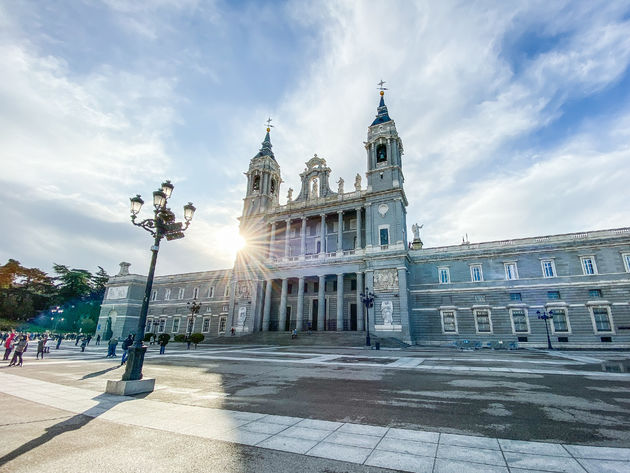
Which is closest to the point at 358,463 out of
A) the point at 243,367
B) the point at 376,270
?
the point at 243,367

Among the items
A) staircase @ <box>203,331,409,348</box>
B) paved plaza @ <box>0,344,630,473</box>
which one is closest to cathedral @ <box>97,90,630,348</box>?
staircase @ <box>203,331,409,348</box>

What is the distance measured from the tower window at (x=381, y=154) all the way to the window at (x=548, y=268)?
21.5m

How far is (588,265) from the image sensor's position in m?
29.3

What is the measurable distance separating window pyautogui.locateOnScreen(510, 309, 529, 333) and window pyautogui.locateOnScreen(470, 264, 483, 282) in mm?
4409

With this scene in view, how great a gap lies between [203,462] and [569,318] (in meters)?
36.7

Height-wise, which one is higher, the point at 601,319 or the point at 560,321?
the point at 601,319

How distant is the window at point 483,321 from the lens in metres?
31.3

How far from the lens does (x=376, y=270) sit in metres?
34.6

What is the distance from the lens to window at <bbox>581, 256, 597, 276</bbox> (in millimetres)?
28969

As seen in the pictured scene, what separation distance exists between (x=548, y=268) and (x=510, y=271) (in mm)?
3357

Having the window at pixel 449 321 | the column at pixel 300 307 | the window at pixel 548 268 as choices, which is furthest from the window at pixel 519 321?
the column at pixel 300 307

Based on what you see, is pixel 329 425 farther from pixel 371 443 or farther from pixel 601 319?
pixel 601 319

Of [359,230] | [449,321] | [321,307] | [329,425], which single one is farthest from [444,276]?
[329,425]

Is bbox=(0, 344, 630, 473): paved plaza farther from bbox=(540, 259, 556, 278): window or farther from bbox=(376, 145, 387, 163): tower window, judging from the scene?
bbox=(376, 145, 387, 163): tower window
